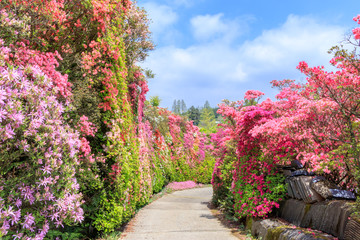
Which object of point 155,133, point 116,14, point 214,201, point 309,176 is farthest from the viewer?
point 155,133

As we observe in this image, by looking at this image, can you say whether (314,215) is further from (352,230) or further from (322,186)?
(352,230)

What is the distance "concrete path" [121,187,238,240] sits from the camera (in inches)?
300

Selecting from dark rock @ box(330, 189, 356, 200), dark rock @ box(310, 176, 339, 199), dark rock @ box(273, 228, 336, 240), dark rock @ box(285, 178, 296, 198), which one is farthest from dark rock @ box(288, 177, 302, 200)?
dark rock @ box(273, 228, 336, 240)

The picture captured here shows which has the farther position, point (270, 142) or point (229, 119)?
point (229, 119)

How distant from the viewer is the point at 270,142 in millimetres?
7770

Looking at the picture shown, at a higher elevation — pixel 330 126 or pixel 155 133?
pixel 155 133

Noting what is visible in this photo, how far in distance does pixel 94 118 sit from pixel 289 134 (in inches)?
184

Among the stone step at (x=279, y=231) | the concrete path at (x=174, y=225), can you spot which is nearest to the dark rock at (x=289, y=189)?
the stone step at (x=279, y=231)

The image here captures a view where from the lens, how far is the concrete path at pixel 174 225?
25.0 feet

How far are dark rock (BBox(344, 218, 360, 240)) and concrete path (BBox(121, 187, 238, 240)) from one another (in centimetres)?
359

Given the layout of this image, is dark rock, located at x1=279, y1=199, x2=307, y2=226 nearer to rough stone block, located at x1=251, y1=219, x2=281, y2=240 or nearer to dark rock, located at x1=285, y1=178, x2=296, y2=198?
dark rock, located at x1=285, y1=178, x2=296, y2=198

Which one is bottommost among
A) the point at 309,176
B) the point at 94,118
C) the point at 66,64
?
the point at 309,176

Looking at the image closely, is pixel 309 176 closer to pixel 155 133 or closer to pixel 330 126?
pixel 330 126

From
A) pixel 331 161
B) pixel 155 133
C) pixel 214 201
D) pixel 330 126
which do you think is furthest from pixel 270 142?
pixel 155 133
